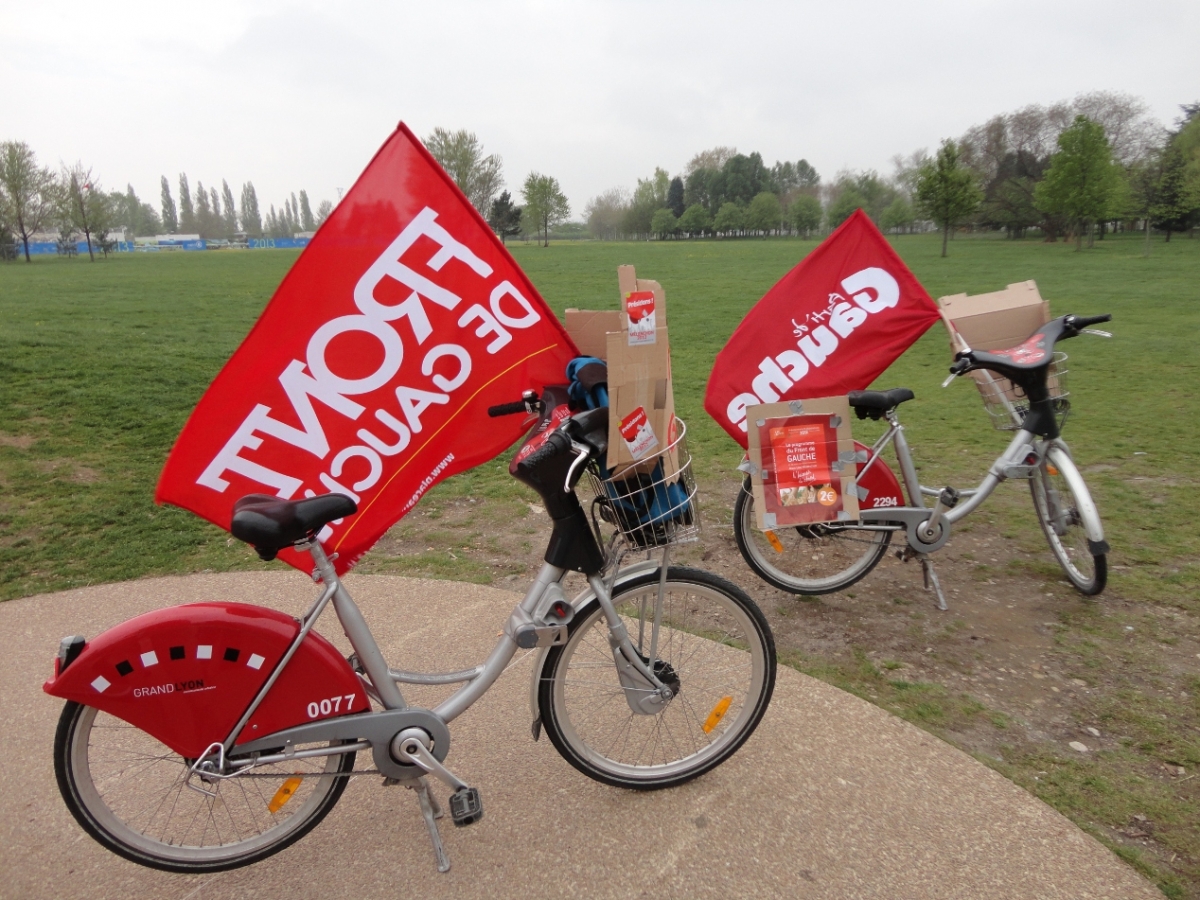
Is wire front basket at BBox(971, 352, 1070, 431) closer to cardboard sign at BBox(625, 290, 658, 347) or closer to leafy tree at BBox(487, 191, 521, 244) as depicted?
cardboard sign at BBox(625, 290, 658, 347)

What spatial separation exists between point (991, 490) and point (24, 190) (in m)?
66.6

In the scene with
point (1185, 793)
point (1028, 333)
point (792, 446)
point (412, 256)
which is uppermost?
point (412, 256)

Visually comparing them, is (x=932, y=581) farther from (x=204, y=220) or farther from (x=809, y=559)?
(x=204, y=220)

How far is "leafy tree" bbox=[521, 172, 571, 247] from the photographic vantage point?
237 ft

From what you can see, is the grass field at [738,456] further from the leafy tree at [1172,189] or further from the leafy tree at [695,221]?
the leafy tree at [695,221]

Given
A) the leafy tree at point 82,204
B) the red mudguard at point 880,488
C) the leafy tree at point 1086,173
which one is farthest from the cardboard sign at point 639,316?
the leafy tree at point 82,204

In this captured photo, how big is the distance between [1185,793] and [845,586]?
66.0 inches

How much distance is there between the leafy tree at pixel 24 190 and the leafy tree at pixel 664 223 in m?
Result: 56.1

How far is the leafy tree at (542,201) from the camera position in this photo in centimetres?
7225

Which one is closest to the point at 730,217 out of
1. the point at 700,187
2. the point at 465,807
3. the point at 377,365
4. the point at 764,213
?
the point at 764,213

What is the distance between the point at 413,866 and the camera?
228 cm

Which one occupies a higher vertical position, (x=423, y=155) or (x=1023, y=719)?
(x=423, y=155)

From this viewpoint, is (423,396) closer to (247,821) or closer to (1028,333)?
(247,821)

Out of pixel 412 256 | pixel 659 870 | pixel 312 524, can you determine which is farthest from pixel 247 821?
pixel 412 256
